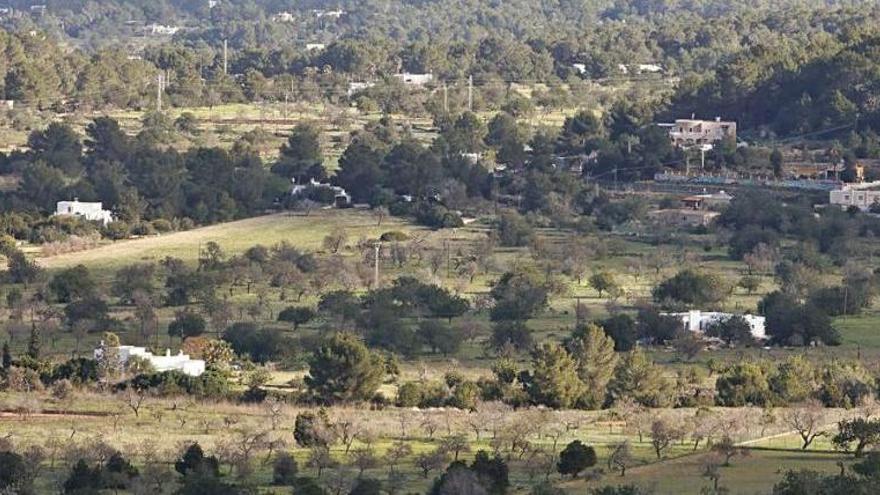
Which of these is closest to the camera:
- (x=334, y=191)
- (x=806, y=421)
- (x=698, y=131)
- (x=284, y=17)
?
(x=806, y=421)

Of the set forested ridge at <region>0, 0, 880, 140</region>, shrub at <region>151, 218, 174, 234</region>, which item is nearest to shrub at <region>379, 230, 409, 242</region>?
shrub at <region>151, 218, 174, 234</region>

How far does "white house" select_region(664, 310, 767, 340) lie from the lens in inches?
1770

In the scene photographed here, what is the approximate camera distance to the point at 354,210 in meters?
67.2

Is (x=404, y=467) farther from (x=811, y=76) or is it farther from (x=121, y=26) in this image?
(x=121, y=26)

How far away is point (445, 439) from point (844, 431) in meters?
5.18

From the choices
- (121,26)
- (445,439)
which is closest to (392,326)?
(445,439)

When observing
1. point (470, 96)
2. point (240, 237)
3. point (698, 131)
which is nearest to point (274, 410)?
point (240, 237)

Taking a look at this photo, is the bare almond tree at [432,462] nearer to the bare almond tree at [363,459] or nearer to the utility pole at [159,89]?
the bare almond tree at [363,459]

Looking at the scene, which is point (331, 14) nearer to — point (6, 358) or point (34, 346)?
point (34, 346)

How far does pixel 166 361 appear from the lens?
39.9m

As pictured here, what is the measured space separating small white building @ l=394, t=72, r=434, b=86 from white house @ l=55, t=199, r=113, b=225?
1578 inches

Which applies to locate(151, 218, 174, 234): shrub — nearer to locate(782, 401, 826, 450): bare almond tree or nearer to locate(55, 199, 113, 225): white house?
locate(55, 199, 113, 225): white house

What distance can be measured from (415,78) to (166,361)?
67.3 metres

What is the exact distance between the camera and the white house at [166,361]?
39719mm
